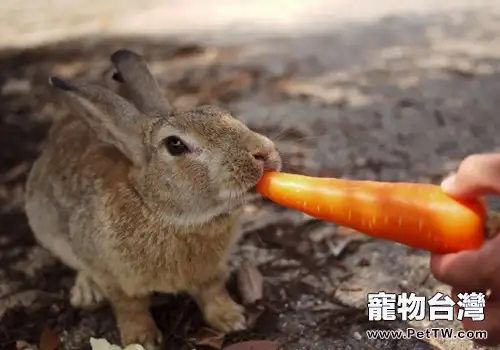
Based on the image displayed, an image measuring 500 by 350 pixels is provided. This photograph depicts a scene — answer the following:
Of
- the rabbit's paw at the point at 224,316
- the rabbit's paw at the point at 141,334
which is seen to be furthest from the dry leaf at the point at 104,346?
the rabbit's paw at the point at 224,316

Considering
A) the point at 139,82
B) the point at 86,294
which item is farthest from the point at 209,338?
the point at 139,82

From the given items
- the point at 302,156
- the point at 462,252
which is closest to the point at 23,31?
the point at 302,156

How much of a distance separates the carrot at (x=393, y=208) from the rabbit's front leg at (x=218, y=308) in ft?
1.01

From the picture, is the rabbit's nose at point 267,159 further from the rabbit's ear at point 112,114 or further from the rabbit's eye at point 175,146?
the rabbit's ear at point 112,114

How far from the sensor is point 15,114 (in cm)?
229

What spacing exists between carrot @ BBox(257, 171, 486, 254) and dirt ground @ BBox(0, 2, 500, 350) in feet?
0.79

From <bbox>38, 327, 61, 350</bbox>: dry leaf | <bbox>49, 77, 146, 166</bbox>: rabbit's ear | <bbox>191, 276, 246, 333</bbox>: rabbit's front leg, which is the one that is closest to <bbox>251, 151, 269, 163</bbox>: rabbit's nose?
<bbox>49, 77, 146, 166</bbox>: rabbit's ear

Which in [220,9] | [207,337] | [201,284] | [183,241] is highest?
[220,9]

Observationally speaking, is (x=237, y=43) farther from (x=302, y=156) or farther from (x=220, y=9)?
(x=302, y=156)

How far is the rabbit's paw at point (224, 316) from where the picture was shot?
1.57 meters

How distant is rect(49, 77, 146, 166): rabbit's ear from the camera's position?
1.46 metres

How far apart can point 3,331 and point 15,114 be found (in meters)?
0.87

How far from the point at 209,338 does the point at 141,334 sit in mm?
130

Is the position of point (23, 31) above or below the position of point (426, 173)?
above
